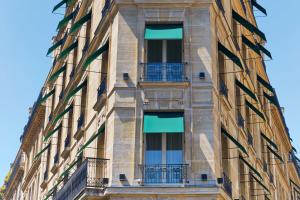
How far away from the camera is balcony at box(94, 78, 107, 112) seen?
22487 mm

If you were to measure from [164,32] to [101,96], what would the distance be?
3093mm

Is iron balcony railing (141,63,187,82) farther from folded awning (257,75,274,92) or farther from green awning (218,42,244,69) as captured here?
folded awning (257,75,274,92)

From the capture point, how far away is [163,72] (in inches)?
853

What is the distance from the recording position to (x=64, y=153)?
27.8 meters

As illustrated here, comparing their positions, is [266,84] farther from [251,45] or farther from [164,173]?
[164,173]

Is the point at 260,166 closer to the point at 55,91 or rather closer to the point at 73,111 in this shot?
the point at 73,111

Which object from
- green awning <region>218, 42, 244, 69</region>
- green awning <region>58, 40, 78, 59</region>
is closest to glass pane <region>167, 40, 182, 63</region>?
green awning <region>218, 42, 244, 69</region>

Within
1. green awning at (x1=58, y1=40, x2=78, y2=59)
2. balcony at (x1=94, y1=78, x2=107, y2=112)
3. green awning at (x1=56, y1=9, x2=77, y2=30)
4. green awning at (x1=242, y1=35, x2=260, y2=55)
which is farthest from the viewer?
green awning at (x1=56, y1=9, x2=77, y2=30)

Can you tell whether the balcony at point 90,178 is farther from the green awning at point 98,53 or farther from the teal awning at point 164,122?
the green awning at point 98,53

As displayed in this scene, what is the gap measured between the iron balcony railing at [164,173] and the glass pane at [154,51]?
376 cm

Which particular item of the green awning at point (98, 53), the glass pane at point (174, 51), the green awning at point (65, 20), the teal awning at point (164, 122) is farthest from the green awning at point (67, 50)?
the teal awning at point (164, 122)

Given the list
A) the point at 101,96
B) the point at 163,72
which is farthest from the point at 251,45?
the point at 101,96

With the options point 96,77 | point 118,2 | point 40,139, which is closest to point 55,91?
point 40,139

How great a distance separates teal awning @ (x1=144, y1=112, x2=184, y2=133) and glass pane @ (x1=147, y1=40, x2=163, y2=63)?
202cm
